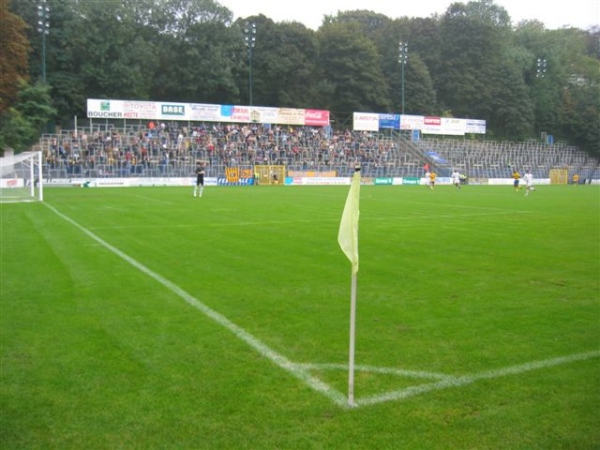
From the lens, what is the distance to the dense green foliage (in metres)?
63.4

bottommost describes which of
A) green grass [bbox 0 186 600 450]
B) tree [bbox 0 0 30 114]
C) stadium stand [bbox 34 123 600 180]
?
green grass [bbox 0 186 600 450]

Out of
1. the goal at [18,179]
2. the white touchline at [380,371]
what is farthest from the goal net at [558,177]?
the white touchline at [380,371]

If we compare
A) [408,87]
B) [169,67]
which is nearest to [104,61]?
[169,67]

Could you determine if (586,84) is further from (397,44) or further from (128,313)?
(128,313)

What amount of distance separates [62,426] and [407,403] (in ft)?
8.30

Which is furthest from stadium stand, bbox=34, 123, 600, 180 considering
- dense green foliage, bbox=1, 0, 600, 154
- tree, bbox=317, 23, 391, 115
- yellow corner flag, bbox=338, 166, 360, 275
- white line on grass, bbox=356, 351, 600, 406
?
white line on grass, bbox=356, 351, 600, 406

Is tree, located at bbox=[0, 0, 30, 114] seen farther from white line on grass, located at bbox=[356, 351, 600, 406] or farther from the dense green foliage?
white line on grass, located at bbox=[356, 351, 600, 406]

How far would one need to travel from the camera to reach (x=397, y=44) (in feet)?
296

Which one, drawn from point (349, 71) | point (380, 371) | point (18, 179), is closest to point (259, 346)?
point (380, 371)

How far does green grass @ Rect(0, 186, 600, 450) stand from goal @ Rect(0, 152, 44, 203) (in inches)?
659

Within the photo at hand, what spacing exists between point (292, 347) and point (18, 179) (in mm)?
28787

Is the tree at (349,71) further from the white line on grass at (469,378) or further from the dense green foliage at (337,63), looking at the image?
the white line on grass at (469,378)

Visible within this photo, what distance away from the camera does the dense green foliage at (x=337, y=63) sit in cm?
6341

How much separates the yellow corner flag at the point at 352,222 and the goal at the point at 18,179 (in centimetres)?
2574
